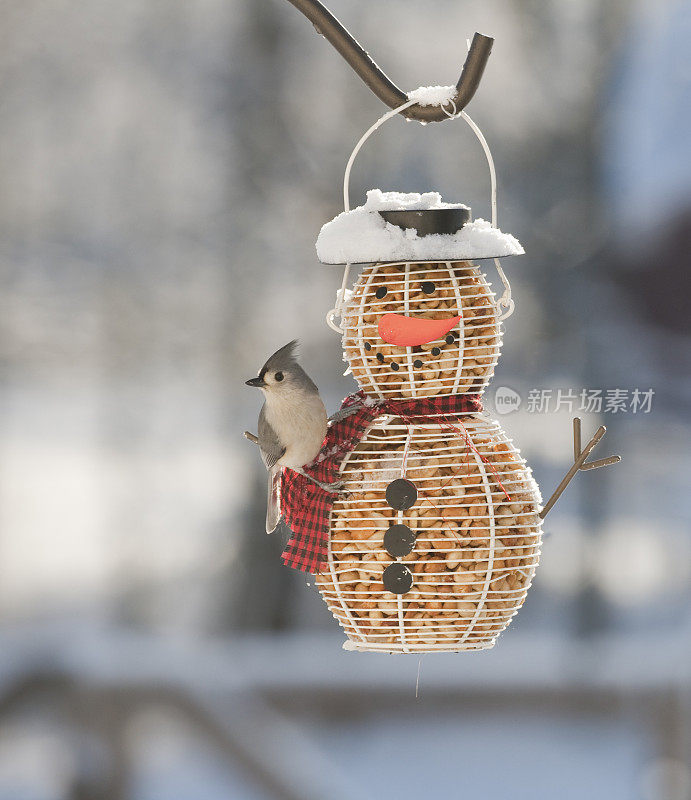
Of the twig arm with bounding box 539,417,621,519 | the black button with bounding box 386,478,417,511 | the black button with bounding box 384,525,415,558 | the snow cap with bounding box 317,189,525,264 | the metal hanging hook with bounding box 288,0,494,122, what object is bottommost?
the black button with bounding box 384,525,415,558

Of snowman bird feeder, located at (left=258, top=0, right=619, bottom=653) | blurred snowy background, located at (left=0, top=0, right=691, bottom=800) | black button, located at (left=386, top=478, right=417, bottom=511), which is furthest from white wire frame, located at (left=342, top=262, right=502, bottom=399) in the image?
blurred snowy background, located at (left=0, top=0, right=691, bottom=800)

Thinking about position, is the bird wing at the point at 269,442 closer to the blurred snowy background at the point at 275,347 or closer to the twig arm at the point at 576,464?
the twig arm at the point at 576,464

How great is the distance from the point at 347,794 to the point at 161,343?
1388mm

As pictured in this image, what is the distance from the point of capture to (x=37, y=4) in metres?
3.13

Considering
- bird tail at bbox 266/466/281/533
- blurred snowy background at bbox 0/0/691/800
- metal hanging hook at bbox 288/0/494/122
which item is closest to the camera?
metal hanging hook at bbox 288/0/494/122

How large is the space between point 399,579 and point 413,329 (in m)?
0.25

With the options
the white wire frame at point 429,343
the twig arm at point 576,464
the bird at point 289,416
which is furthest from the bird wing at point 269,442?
the twig arm at point 576,464

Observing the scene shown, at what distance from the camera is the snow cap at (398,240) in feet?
3.34

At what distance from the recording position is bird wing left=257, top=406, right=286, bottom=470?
3.51 feet

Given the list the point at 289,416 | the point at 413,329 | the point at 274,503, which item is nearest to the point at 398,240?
the point at 413,329

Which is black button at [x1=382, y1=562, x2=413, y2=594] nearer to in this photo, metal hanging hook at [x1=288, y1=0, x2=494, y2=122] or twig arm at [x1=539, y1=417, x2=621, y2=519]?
twig arm at [x1=539, y1=417, x2=621, y2=519]

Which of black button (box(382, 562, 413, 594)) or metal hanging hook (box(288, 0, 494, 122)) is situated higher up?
metal hanging hook (box(288, 0, 494, 122))

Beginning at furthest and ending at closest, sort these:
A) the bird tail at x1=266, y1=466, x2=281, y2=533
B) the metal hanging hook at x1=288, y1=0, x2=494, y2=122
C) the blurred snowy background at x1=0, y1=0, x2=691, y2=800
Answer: the blurred snowy background at x1=0, y1=0, x2=691, y2=800 < the bird tail at x1=266, y1=466, x2=281, y2=533 < the metal hanging hook at x1=288, y1=0, x2=494, y2=122

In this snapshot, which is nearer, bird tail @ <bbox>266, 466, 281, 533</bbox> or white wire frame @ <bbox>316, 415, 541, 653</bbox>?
white wire frame @ <bbox>316, 415, 541, 653</bbox>
